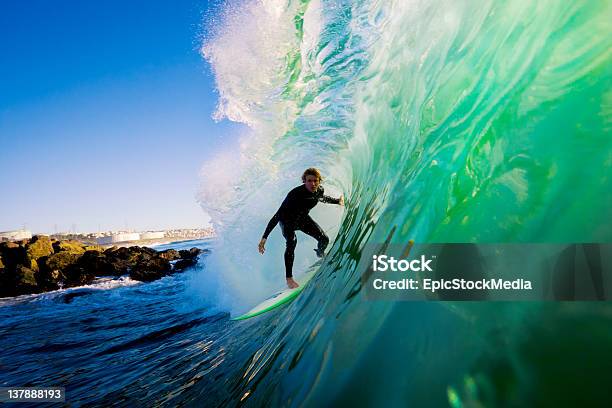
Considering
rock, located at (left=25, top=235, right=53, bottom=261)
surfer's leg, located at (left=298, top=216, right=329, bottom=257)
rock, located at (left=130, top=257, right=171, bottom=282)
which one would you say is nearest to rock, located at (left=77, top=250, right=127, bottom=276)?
rock, located at (left=130, top=257, right=171, bottom=282)

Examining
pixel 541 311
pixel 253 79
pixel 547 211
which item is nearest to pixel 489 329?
pixel 541 311

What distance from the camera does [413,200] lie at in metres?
3.14

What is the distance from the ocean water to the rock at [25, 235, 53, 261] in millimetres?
12615

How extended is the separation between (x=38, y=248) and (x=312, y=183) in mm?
18241

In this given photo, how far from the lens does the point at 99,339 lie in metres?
6.13

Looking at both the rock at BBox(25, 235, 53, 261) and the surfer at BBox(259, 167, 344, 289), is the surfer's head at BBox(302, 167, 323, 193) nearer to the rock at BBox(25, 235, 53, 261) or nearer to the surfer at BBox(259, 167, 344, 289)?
the surfer at BBox(259, 167, 344, 289)

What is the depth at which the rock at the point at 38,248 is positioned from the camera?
16.8 m

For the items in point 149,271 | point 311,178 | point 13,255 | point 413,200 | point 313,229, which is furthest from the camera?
point 13,255

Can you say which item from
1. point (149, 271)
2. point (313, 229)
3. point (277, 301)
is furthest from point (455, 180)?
point (149, 271)

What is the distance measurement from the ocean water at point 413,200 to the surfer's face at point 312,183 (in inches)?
26.2

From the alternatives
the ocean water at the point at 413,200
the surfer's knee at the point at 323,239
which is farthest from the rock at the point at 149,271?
the surfer's knee at the point at 323,239

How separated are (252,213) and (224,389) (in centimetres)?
531

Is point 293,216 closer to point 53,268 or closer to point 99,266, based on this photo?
point 53,268

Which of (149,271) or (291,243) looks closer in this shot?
(291,243)
